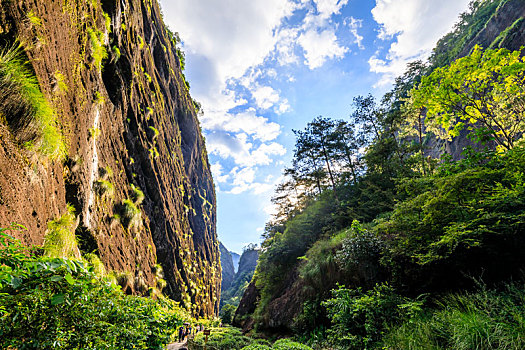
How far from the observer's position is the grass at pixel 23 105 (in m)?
4.12

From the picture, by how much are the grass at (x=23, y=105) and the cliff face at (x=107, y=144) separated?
225mm

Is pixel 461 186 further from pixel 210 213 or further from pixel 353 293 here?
pixel 210 213

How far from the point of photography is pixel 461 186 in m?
5.12

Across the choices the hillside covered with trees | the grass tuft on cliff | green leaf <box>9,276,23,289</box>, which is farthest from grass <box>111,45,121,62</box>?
the hillside covered with trees

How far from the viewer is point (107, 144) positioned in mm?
10500

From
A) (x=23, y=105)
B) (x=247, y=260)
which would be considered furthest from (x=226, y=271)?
(x=23, y=105)

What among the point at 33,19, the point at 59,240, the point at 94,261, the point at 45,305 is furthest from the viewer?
the point at 94,261

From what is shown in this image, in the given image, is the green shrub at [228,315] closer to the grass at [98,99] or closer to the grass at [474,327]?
the grass at [98,99]

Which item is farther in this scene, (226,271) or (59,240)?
(226,271)

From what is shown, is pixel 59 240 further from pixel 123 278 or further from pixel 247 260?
pixel 247 260

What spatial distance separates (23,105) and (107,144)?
6.71 metres

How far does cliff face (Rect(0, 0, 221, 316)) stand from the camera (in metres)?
4.82

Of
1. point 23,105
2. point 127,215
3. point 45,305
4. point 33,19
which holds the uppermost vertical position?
point 33,19

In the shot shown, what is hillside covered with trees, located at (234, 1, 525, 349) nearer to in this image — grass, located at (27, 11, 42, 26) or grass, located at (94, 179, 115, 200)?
grass, located at (94, 179, 115, 200)
